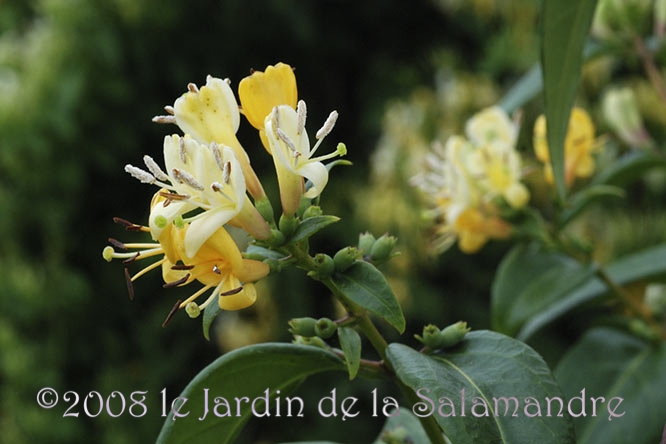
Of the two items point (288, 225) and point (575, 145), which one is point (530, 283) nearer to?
point (575, 145)

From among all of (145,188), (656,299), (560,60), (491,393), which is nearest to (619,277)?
(656,299)

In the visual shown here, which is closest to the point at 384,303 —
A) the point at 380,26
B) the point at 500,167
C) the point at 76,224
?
the point at 500,167

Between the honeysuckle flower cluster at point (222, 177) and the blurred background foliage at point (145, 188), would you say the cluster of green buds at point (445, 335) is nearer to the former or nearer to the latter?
the honeysuckle flower cluster at point (222, 177)

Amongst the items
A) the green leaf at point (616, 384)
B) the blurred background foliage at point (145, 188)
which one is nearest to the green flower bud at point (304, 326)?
the green leaf at point (616, 384)

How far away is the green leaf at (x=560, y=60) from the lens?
0.49m

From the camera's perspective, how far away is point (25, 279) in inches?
72.2

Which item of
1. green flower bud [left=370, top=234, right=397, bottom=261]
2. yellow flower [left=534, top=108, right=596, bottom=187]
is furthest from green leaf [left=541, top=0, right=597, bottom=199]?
yellow flower [left=534, top=108, right=596, bottom=187]

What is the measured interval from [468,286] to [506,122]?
1313mm

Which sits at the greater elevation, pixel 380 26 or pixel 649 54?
pixel 380 26

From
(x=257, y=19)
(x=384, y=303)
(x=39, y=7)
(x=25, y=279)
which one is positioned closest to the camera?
(x=384, y=303)

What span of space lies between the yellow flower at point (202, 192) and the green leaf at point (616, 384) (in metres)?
0.37

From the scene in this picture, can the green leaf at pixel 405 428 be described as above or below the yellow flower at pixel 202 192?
below

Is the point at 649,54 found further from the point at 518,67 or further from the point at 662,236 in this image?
the point at 518,67

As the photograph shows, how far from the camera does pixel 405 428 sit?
50cm
